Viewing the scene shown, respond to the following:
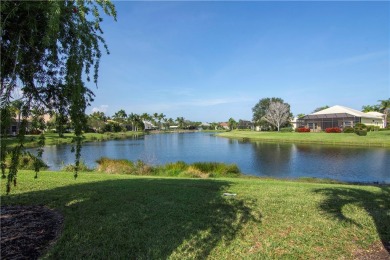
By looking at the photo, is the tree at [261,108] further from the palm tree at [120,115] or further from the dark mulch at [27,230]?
the dark mulch at [27,230]

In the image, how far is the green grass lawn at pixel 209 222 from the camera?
4.33 meters

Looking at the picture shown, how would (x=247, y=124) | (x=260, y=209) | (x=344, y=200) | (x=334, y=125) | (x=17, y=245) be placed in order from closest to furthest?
(x=17, y=245)
(x=260, y=209)
(x=344, y=200)
(x=334, y=125)
(x=247, y=124)

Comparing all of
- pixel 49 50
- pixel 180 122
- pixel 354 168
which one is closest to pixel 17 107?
pixel 49 50

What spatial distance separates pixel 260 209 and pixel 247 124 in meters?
115

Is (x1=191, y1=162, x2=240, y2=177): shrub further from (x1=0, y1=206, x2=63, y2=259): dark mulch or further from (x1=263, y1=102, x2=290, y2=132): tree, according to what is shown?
(x1=263, y1=102, x2=290, y2=132): tree

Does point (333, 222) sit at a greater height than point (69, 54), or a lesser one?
lesser

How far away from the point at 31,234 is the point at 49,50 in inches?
116

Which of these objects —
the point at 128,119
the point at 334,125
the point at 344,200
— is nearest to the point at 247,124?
the point at 128,119

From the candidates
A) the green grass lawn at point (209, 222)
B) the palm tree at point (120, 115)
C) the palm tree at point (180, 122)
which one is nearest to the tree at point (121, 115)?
the palm tree at point (120, 115)

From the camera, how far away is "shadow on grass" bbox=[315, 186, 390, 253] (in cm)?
527

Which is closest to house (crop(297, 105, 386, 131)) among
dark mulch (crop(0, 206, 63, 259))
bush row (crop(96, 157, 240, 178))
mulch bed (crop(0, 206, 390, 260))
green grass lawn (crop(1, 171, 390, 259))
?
bush row (crop(96, 157, 240, 178))

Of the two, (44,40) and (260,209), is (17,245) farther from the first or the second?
(260,209)

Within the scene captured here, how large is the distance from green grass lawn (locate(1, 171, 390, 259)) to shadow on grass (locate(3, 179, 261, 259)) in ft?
0.05

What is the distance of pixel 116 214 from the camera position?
5.62 metres
